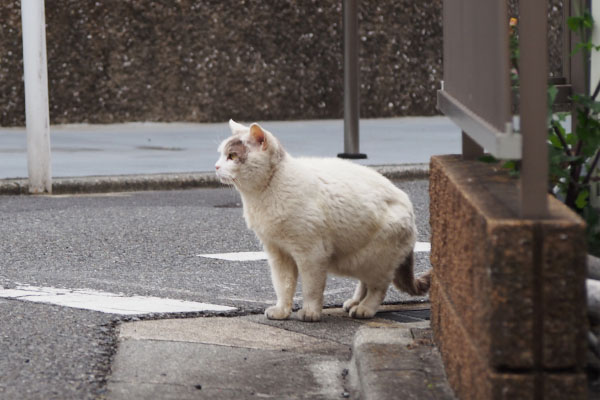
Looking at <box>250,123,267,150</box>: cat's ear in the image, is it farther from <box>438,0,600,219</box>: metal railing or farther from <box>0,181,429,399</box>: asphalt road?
<box>438,0,600,219</box>: metal railing

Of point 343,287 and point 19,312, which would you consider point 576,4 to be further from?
point 19,312

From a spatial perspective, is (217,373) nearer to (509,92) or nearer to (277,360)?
(277,360)

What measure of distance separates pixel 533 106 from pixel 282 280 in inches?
96.8

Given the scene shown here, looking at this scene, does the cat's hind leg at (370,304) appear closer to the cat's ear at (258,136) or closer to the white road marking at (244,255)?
the cat's ear at (258,136)

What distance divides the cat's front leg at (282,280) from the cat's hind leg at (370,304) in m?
0.30

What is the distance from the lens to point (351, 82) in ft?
37.7

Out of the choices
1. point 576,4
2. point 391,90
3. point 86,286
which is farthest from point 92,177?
point 391,90

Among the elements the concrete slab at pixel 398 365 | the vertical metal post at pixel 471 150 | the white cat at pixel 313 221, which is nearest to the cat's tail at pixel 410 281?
the white cat at pixel 313 221

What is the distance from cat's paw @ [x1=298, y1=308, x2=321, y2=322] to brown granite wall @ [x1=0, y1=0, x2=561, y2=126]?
447 inches

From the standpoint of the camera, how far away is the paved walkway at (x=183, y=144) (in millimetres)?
11148

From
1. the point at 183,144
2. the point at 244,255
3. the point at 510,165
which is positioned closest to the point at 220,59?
the point at 183,144

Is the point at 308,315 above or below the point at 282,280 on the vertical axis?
below

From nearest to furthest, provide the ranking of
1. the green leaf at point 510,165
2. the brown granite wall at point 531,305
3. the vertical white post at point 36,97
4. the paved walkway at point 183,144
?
the brown granite wall at point 531,305 < the green leaf at point 510,165 < the vertical white post at point 36,97 < the paved walkway at point 183,144

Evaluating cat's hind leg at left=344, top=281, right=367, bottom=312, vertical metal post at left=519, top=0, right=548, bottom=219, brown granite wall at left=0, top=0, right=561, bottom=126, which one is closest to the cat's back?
cat's hind leg at left=344, top=281, right=367, bottom=312
